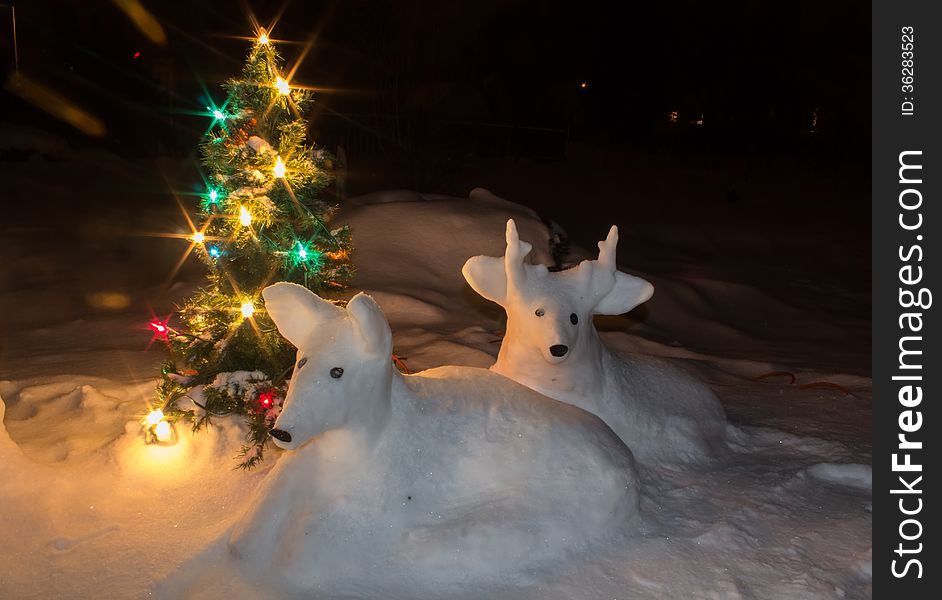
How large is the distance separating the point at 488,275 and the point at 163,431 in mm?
1951

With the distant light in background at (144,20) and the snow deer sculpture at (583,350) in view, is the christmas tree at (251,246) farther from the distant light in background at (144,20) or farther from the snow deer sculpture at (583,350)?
the distant light in background at (144,20)

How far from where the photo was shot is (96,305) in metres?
7.43

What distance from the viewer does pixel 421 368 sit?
5246 millimetres

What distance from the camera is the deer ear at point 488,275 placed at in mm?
3939

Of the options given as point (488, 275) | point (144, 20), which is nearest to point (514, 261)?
point (488, 275)

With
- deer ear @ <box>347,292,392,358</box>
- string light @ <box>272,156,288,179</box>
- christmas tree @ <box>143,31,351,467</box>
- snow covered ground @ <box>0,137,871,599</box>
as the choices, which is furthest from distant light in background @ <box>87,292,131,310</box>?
deer ear @ <box>347,292,392,358</box>

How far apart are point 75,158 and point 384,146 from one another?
8378 mm

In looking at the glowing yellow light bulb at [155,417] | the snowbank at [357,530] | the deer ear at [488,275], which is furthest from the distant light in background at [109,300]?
the deer ear at [488,275]

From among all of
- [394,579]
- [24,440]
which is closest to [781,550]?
[394,579]

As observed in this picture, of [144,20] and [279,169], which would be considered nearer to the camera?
[279,169]

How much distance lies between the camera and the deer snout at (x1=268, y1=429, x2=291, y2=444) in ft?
9.16

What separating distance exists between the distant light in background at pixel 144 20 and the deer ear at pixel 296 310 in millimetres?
20323

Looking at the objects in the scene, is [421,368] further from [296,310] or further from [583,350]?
[296,310]

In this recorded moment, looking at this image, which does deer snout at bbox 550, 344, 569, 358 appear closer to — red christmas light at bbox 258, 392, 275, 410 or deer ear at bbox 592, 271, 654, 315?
deer ear at bbox 592, 271, 654, 315
